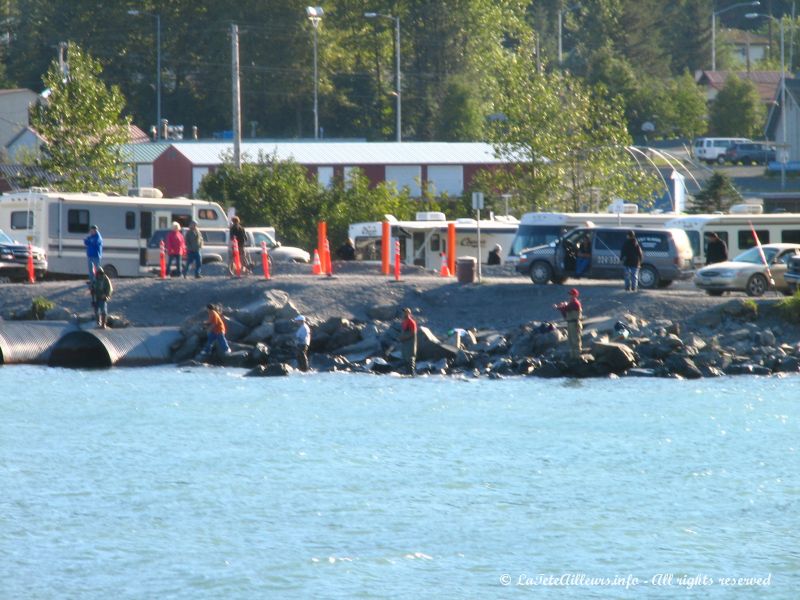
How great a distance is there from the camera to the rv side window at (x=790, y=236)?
46188mm

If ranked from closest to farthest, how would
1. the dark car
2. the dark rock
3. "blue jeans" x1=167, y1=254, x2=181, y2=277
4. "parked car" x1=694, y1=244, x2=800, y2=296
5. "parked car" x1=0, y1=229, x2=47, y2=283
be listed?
the dark rock
"parked car" x1=694, y1=244, x2=800, y2=296
"blue jeans" x1=167, y1=254, x2=181, y2=277
"parked car" x1=0, y1=229, x2=47, y2=283
the dark car

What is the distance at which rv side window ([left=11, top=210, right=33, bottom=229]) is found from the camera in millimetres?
45125

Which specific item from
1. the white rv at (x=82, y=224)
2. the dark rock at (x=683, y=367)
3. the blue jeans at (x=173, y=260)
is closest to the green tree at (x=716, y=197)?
the white rv at (x=82, y=224)

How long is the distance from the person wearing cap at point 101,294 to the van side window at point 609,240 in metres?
12.3

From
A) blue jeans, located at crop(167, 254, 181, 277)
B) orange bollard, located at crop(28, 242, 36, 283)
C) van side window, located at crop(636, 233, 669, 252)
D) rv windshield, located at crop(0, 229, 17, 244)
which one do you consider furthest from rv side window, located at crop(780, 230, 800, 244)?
rv windshield, located at crop(0, 229, 17, 244)

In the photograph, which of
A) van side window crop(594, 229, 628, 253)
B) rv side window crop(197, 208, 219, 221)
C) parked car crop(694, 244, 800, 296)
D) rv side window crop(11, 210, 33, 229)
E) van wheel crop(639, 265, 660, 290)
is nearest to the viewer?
van side window crop(594, 229, 628, 253)

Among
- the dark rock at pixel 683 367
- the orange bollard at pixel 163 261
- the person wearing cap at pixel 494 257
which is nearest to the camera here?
the dark rock at pixel 683 367

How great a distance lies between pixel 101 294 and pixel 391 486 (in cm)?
1415

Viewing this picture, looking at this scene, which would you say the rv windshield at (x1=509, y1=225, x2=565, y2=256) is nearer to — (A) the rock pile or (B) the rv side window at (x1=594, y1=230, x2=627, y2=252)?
(B) the rv side window at (x1=594, y1=230, x2=627, y2=252)

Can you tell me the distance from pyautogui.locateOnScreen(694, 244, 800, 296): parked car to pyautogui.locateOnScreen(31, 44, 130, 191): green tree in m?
24.2

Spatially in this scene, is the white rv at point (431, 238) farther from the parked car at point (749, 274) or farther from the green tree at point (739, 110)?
the green tree at point (739, 110)

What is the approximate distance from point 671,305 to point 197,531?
63.6 ft

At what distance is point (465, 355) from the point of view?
3834cm

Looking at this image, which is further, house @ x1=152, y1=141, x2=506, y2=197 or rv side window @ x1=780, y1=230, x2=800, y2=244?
house @ x1=152, y1=141, x2=506, y2=197
